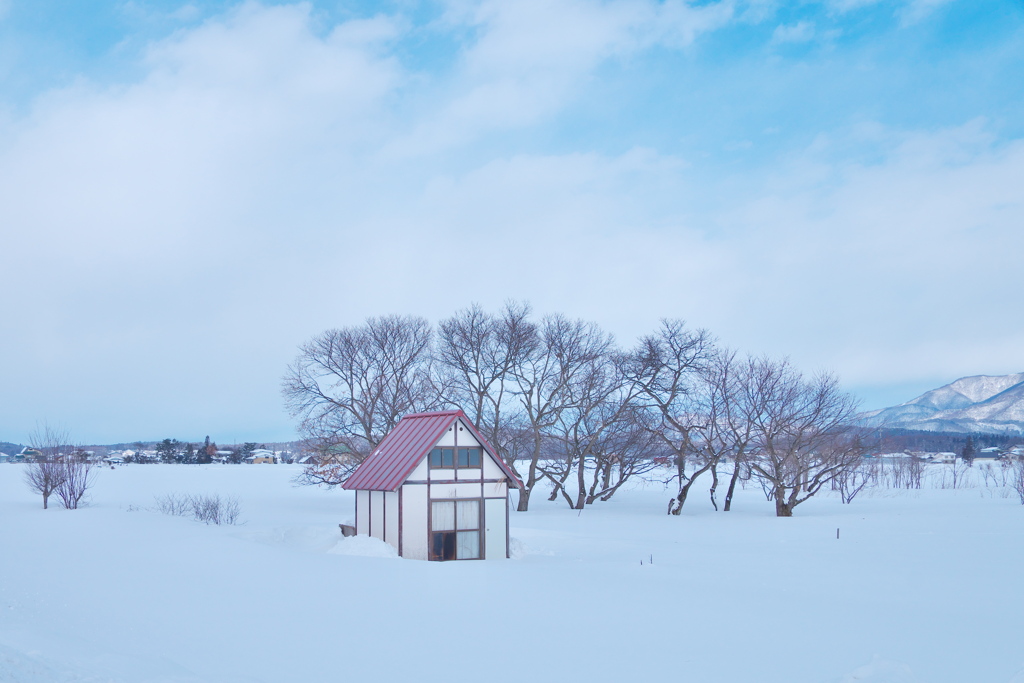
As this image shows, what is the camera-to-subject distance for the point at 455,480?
87.5 ft

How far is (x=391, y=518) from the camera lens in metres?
26.3

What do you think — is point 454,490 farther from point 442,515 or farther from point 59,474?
point 59,474

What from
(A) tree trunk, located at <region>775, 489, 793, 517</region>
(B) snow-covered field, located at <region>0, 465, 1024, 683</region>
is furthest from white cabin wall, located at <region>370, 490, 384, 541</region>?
(A) tree trunk, located at <region>775, 489, 793, 517</region>

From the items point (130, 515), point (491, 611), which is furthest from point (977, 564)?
point (130, 515)

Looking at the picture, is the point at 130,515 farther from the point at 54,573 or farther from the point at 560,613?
the point at 560,613

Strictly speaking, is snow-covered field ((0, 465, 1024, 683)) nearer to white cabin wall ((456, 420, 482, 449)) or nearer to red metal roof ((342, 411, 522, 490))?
red metal roof ((342, 411, 522, 490))

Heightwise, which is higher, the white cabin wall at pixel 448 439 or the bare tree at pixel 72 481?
the white cabin wall at pixel 448 439

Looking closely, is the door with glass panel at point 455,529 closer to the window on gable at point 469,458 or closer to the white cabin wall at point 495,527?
the white cabin wall at point 495,527

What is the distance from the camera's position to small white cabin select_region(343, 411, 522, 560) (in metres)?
25.9

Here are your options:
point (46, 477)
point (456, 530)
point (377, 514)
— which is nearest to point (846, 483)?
point (456, 530)

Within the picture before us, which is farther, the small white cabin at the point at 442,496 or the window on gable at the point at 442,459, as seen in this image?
the window on gable at the point at 442,459

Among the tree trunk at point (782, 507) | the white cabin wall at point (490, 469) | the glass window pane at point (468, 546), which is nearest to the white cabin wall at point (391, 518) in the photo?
the glass window pane at point (468, 546)

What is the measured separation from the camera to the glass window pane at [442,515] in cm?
2614

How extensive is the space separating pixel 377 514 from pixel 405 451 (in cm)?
254
